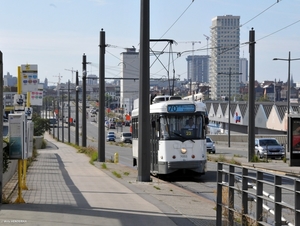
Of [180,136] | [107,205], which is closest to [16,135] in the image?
[107,205]

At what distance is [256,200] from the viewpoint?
10.0m

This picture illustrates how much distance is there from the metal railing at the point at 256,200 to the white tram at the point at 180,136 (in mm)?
12404

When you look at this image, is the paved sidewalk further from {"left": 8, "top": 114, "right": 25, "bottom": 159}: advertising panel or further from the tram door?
the tram door

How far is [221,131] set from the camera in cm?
10738

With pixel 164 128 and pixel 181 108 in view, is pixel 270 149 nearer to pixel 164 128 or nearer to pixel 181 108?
pixel 181 108

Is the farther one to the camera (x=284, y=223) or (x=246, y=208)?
(x=246, y=208)

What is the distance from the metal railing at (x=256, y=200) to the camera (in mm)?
8985

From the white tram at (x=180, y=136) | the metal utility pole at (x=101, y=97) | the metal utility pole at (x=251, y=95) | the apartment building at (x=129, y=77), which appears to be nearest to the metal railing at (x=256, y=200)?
the white tram at (x=180, y=136)

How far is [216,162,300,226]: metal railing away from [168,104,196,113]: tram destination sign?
1283 centimetres

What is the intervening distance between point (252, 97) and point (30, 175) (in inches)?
665

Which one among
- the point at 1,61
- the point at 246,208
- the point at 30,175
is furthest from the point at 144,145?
the point at 246,208

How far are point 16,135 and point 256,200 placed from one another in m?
6.85

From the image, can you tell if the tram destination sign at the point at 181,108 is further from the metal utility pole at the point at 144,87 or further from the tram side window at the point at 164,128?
the metal utility pole at the point at 144,87

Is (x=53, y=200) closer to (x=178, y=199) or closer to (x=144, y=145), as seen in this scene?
(x=178, y=199)
